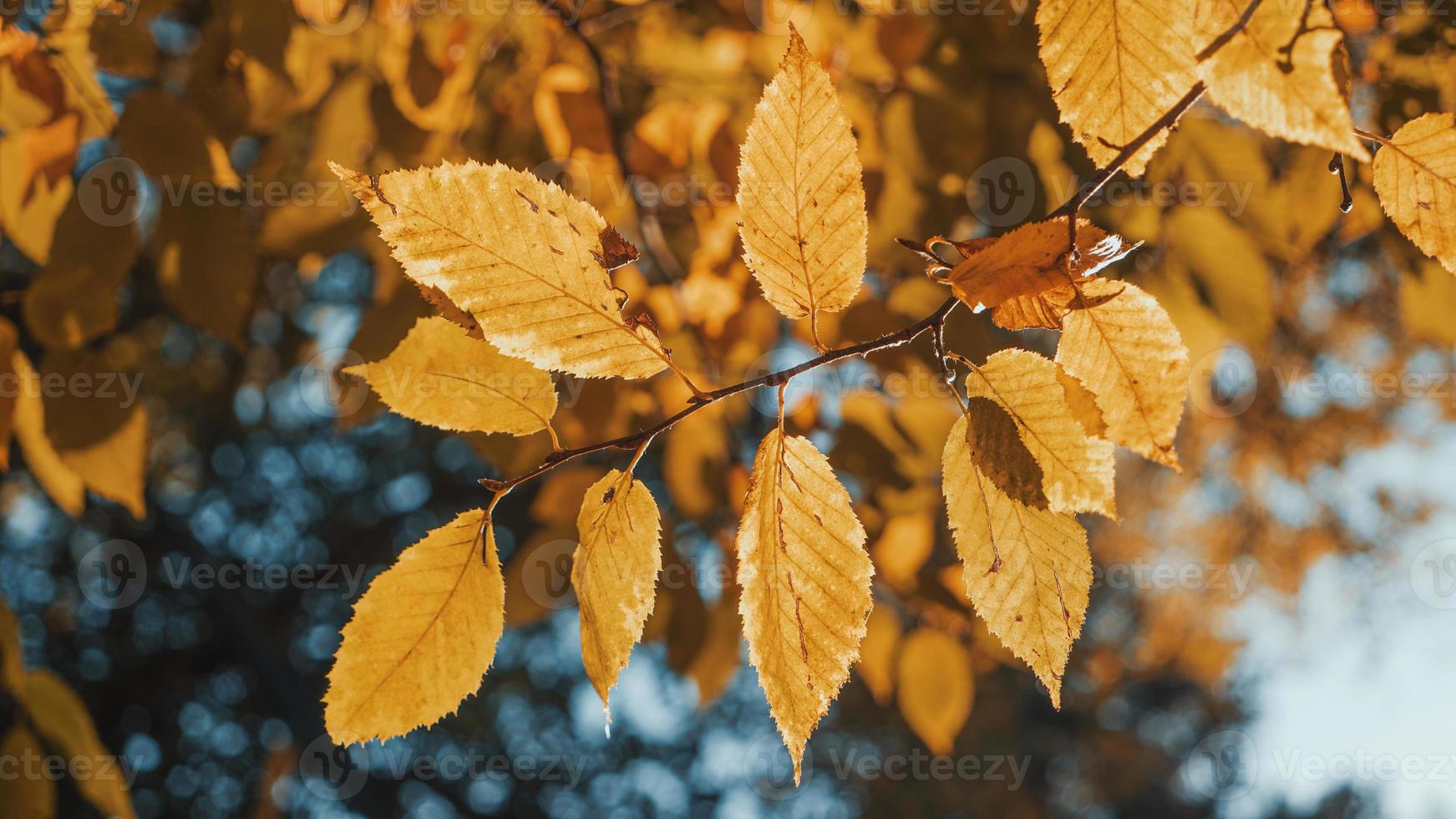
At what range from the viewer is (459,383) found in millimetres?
483

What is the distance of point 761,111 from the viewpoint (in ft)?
1.32

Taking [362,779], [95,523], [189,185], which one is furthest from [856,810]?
[189,185]

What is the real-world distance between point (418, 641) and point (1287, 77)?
18.1 inches

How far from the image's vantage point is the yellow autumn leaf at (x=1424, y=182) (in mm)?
440

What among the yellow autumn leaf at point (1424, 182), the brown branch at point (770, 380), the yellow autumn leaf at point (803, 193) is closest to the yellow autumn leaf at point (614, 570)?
the brown branch at point (770, 380)

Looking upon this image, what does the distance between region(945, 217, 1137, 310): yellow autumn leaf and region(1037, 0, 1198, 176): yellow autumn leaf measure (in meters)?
0.05

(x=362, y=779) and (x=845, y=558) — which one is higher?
(x=845, y=558)

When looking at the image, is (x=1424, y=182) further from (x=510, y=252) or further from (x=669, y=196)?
(x=669, y=196)

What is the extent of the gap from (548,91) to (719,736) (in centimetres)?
751

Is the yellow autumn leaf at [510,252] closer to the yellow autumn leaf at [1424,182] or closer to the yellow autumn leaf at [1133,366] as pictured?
the yellow autumn leaf at [1133,366]

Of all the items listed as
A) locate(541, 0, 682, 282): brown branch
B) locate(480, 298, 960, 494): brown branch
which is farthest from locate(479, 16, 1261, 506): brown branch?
locate(541, 0, 682, 282): brown branch

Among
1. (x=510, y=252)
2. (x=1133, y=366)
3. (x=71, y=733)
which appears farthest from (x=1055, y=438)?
(x=71, y=733)

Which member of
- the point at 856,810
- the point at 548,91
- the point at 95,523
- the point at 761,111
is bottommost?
the point at 856,810

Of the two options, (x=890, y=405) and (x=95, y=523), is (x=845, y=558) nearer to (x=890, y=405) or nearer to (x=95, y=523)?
(x=890, y=405)
